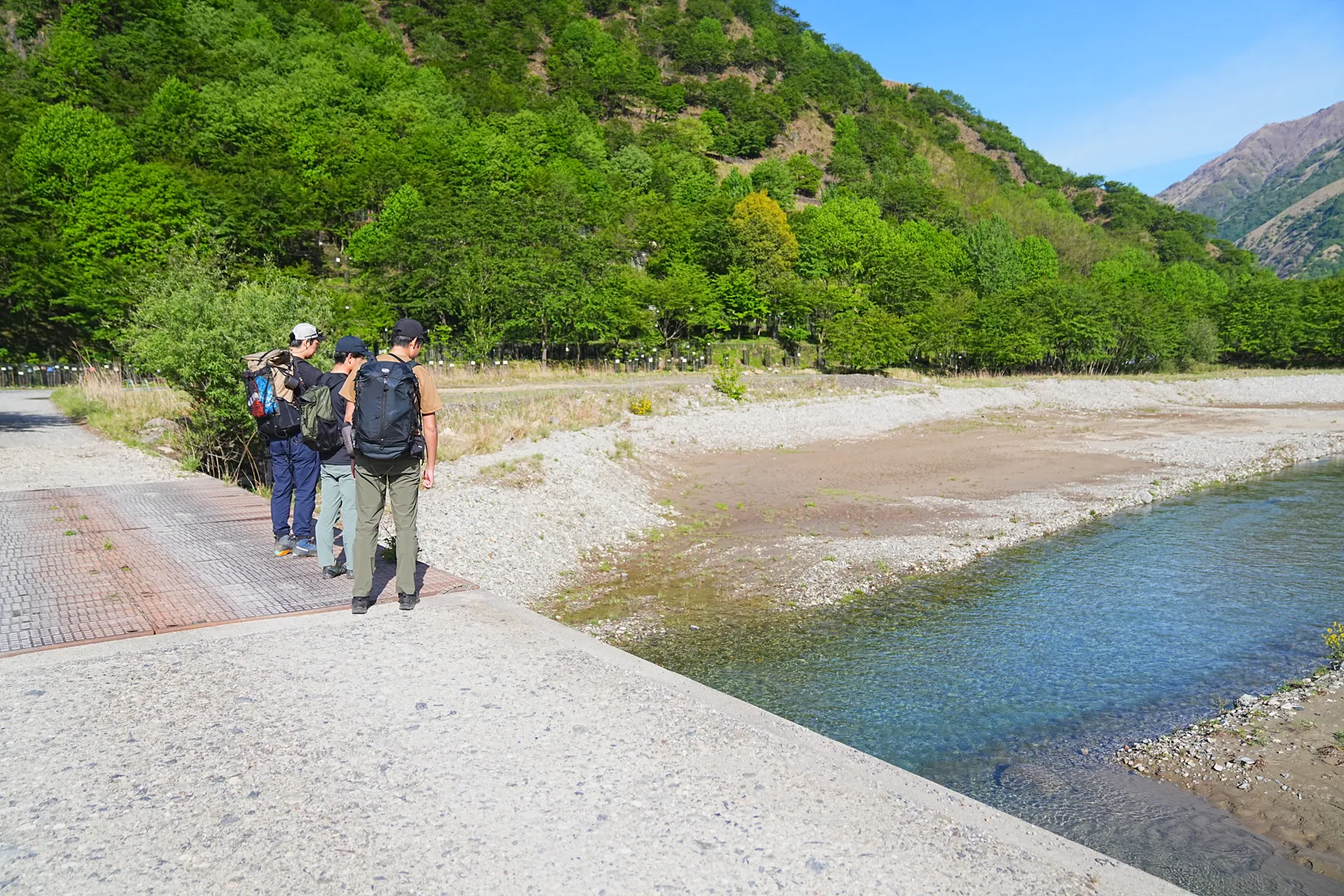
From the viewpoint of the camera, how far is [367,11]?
142 metres

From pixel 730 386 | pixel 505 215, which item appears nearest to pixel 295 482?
pixel 730 386

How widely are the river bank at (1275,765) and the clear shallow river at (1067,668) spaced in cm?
22

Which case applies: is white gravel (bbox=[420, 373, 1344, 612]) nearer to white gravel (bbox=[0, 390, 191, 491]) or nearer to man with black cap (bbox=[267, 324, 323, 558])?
man with black cap (bbox=[267, 324, 323, 558])

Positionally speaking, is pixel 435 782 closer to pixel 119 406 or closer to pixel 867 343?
pixel 119 406

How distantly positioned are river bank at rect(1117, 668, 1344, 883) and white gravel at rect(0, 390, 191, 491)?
14472mm

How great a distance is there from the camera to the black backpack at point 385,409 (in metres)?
6.16

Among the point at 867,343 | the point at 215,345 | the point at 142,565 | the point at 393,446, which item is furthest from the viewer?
the point at 867,343

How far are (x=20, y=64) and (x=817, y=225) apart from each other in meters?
75.8

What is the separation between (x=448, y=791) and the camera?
3957 mm

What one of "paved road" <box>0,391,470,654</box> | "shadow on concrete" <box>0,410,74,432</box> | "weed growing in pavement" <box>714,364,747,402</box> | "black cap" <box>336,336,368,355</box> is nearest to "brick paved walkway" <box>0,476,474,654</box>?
"paved road" <box>0,391,470,654</box>

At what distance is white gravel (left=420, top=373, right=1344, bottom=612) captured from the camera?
1273cm

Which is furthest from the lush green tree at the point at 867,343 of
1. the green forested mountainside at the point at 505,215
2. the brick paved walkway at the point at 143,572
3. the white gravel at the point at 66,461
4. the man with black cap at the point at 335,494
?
the man with black cap at the point at 335,494

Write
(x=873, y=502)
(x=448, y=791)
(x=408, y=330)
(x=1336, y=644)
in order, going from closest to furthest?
(x=448, y=791)
(x=408, y=330)
(x=1336, y=644)
(x=873, y=502)

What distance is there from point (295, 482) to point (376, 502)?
2796 millimetres
